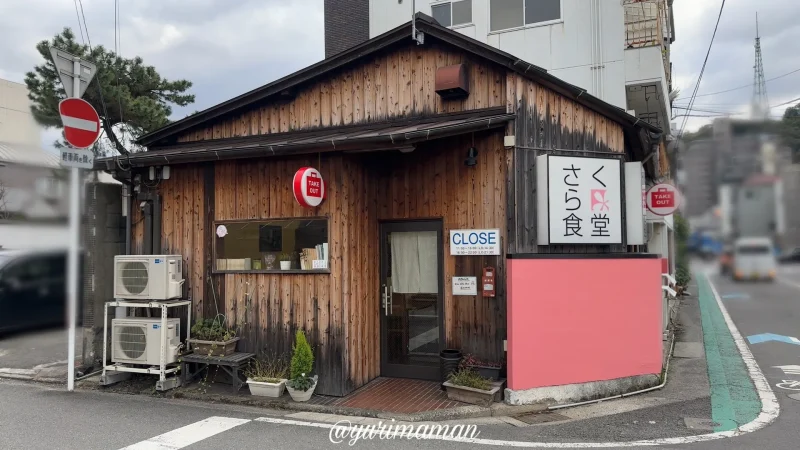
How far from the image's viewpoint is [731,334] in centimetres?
1202

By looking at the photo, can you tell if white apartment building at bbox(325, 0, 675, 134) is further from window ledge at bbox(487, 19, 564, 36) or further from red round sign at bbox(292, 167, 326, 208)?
red round sign at bbox(292, 167, 326, 208)

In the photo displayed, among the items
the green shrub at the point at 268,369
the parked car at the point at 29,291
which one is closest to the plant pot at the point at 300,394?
the green shrub at the point at 268,369

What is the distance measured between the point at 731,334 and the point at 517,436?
30.6 feet

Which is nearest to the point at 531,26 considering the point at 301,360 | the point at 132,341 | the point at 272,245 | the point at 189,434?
the point at 272,245

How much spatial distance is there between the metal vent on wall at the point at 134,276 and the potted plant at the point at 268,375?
2.03 meters

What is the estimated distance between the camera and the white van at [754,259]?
1671mm

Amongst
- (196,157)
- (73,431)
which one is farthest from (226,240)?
(73,431)

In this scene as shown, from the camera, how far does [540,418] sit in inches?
240

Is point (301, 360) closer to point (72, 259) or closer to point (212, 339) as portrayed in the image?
point (212, 339)

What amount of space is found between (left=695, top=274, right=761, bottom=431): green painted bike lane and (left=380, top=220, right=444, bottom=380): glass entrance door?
352cm

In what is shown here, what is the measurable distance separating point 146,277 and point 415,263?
13.3ft

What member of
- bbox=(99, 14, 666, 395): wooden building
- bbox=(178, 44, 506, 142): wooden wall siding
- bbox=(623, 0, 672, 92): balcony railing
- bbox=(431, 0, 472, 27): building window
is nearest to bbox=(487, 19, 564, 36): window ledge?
bbox=(431, 0, 472, 27): building window

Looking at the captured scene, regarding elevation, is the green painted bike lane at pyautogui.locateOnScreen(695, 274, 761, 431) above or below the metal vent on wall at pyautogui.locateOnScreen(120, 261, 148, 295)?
below

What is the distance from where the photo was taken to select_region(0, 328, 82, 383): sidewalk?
27.5ft
